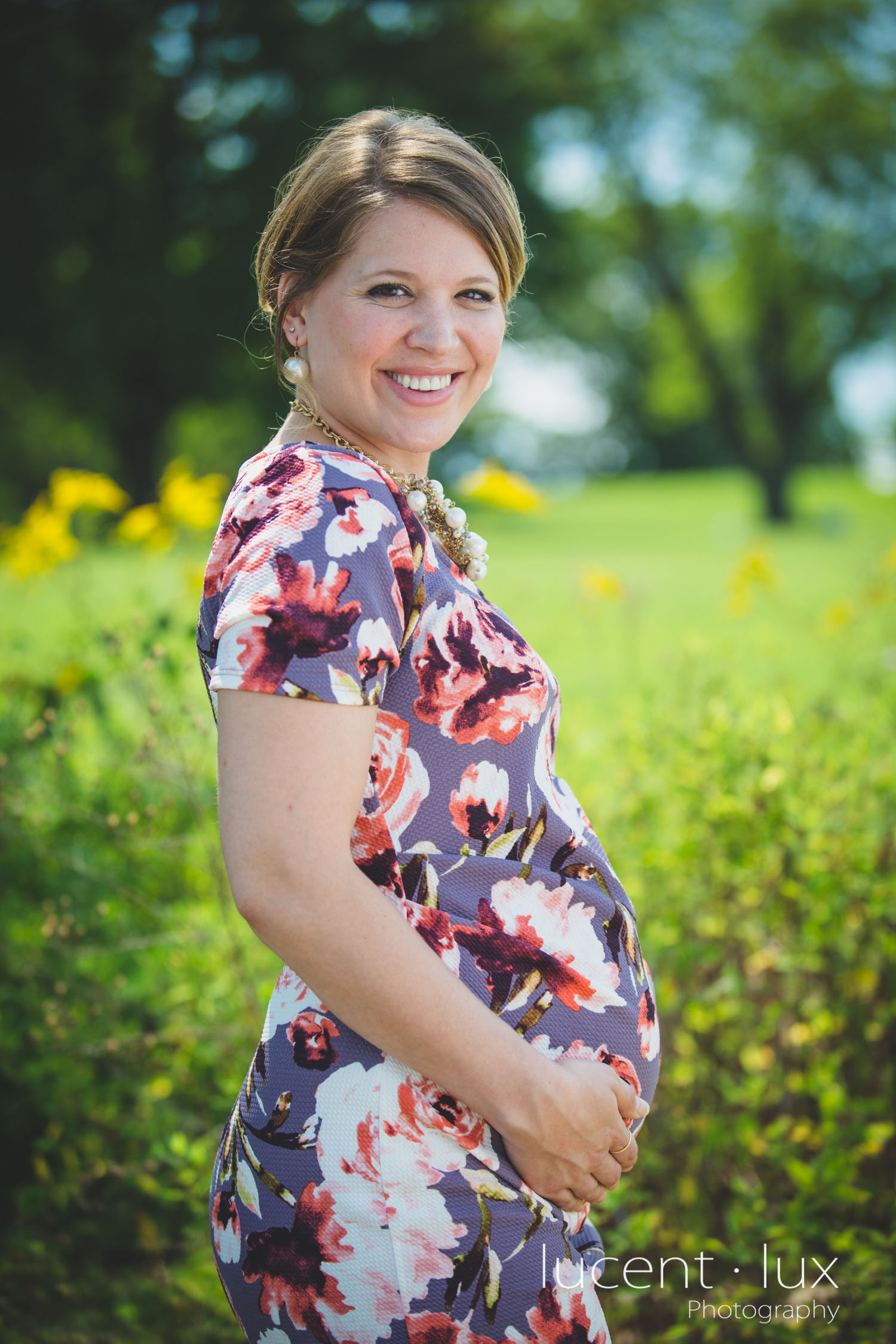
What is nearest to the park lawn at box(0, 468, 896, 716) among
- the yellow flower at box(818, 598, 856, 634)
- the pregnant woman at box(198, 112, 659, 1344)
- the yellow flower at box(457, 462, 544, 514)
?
the yellow flower at box(818, 598, 856, 634)

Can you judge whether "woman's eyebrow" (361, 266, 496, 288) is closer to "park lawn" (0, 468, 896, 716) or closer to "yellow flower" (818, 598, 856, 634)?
"park lawn" (0, 468, 896, 716)

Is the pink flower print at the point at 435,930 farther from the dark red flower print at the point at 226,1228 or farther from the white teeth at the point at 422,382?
the white teeth at the point at 422,382

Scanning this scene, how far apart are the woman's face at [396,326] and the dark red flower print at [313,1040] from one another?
626 mm

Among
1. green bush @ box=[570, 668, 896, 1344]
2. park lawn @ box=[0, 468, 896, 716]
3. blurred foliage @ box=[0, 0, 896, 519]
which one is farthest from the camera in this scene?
blurred foliage @ box=[0, 0, 896, 519]

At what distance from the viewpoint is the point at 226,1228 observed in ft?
3.42

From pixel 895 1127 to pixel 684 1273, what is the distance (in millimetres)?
509

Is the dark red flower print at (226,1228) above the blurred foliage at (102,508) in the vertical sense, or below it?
below

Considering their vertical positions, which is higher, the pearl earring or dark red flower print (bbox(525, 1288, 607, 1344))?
the pearl earring

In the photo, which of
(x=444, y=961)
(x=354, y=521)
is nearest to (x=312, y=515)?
(x=354, y=521)

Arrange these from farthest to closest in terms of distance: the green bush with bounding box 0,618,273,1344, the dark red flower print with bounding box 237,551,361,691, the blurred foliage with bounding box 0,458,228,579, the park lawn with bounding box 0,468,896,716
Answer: the park lawn with bounding box 0,468,896,716, the blurred foliage with bounding box 0,458,228,579, the green bush with bounding box 0,618,273,1344, the dark red flower print with bounding box 237,551,361,691

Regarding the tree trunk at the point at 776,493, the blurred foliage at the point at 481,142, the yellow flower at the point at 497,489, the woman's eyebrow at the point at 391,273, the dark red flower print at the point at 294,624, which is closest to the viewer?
the dark red flower print at the point at 294,624

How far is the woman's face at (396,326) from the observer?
1.06m

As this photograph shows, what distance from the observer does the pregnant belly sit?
98 centimetres

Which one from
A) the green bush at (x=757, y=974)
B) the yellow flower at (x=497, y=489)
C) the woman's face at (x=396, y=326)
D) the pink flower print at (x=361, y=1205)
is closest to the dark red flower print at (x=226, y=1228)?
the pink flower print at (x=361, y=1205)
